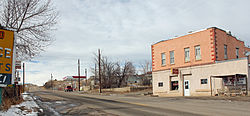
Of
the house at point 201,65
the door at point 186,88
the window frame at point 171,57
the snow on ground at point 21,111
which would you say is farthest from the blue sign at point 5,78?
the window frame at point 171,57

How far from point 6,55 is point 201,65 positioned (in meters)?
20.6

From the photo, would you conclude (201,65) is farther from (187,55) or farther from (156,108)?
(156,108)

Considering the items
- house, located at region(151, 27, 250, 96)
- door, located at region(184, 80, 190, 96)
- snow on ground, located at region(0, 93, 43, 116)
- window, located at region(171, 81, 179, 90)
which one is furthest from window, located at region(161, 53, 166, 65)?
snow on ground, located at region(0, 93, 43, 116)

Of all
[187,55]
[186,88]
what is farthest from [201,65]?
[186,88]

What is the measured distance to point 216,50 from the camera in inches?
951

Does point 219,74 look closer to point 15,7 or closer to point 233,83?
point 233,83

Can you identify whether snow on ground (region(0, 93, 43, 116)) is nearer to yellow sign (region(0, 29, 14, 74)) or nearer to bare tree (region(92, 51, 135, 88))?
yellow sign (region(0, 29, 14, 74))

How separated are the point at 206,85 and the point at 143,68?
152 feet

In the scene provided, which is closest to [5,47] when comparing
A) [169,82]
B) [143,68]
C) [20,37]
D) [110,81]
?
[20,37]

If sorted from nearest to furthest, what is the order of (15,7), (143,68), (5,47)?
(5,47) → (15,7) → (143,68)

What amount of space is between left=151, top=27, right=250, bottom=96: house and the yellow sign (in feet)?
59.0

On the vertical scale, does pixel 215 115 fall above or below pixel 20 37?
below

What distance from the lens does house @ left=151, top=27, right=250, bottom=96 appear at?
2195 centimetres

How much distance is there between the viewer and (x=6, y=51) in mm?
8930
